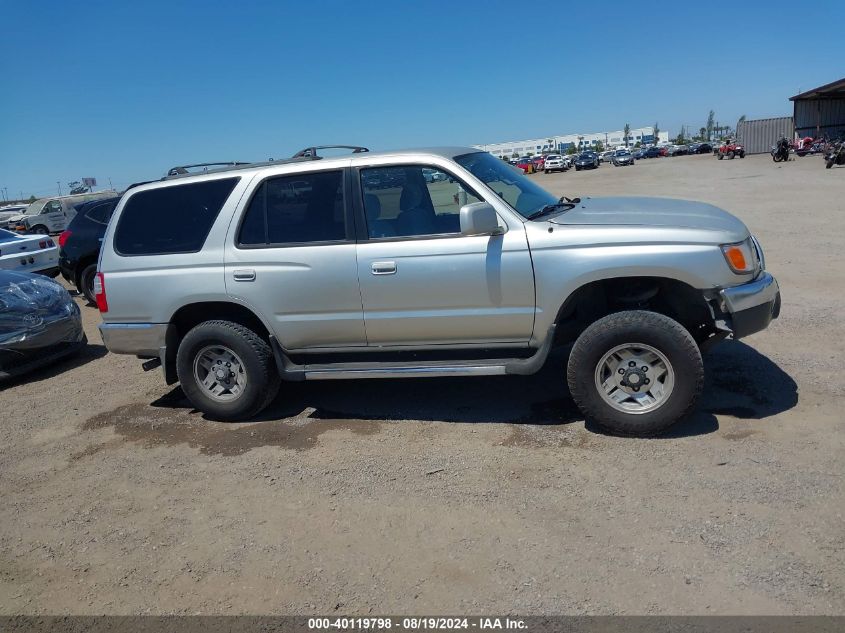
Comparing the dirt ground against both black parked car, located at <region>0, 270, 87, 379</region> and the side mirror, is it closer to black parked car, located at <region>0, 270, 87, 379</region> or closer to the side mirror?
black parked car, located at <region>0, 270, 87, 379</region>

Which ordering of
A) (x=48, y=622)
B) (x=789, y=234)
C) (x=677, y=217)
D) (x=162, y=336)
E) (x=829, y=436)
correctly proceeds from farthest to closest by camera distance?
(x=789, y=234), (x=162, y=336), (x=677, y=217), (x=829, y=436), (x=48, y=622)

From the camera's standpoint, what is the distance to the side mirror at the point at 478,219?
4449mm

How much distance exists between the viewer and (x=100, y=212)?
11789mm

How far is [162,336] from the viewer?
550cm

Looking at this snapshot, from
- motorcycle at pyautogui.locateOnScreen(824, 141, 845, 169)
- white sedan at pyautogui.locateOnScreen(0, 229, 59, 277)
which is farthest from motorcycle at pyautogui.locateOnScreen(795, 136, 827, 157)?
white sedan at pyautogui.locateOnScreen(0, 229, 59, 277)

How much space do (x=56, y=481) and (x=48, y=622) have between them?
1.79 metres

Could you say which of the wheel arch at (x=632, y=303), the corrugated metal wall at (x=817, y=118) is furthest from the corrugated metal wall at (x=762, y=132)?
the wheel arch at (x=632, y=303)

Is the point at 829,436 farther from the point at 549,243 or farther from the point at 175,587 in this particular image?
the point at 175,587

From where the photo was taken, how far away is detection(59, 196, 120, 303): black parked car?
11.5 metres

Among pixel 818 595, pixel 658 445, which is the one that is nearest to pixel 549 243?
pixel 658 445

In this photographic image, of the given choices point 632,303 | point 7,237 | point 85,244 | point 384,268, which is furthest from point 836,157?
point 384,268

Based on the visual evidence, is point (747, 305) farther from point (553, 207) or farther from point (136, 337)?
point (136, 337)

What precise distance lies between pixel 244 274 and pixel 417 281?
137 centimetres

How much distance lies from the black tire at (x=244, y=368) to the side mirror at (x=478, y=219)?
1910 mm
